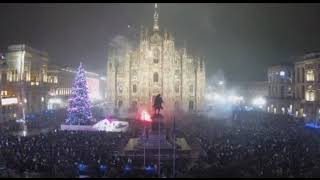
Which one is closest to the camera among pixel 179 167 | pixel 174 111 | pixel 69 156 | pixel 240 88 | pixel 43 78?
pixel 179 167

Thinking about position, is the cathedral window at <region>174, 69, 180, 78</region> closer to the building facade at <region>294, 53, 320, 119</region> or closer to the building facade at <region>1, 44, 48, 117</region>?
the building facade at <region>294, 53, 320, 119</region>

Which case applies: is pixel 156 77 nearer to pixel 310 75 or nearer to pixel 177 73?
pixel 177 73

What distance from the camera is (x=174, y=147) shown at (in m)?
35.9

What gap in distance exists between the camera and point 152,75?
8094cm

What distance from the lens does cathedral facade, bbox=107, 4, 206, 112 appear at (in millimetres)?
80312

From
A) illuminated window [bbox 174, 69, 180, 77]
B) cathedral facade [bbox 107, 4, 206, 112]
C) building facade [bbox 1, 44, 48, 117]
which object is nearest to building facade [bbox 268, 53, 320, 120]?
cathedral facade [bbox 107, 4, 206, 112]

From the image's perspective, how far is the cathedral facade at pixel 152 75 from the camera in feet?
263

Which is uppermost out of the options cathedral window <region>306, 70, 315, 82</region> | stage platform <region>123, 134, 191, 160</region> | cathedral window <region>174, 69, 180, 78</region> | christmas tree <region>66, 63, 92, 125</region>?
cathedral window <region>174, 69, 180, 78</region>

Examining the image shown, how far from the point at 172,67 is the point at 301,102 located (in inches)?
957

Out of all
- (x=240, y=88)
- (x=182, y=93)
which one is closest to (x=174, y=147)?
(x=182, y=93)

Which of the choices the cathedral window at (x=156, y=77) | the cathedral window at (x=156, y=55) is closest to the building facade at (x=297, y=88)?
the cathedral window at (x=156, y=77)

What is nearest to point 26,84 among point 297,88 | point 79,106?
point 79,106

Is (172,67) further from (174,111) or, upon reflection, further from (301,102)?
(301,102)

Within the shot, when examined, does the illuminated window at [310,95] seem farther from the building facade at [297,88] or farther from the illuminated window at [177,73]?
the illuminated window at [177,73]
